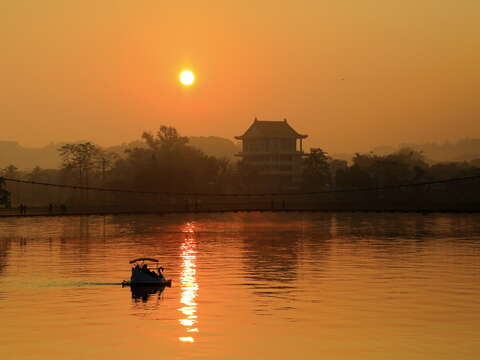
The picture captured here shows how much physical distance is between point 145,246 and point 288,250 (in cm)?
1474

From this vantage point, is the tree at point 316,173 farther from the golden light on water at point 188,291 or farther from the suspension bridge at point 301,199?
the golden light on water at point 188,291

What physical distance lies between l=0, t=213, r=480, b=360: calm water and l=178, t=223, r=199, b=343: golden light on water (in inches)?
3.2

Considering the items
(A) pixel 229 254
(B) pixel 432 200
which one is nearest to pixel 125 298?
(A) pixel 229 254

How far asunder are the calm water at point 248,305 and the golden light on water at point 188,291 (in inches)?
3.2

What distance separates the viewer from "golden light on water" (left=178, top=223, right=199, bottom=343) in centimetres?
3158

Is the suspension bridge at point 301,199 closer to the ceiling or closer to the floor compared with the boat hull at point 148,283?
closer to the ceiling

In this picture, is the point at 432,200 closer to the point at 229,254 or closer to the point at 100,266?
the point at 229,254

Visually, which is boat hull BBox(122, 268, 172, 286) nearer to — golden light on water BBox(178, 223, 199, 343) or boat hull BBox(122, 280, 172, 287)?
boat hull BBox(122, 280, 172, 287)

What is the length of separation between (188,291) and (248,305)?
6448mm

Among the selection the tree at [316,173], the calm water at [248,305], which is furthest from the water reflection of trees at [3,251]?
the tree at [316,173]

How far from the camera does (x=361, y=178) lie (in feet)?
582

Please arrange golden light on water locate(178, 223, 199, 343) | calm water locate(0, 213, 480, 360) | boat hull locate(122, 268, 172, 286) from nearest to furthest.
Result: calm water locate(0, 213, 480, 360) < golden light on water locate(178, 223, 199, 343) < boat hull locate(122, 268, 172, 286)

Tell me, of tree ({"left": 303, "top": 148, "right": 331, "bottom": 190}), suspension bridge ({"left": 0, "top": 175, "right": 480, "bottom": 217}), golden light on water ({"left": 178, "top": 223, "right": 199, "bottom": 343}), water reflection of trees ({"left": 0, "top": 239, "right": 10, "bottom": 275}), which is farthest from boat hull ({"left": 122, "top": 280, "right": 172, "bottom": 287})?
tree ({"left": 303, "top": 148, "right": 331, "bottom": 190})

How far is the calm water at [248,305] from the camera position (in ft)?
88.8
